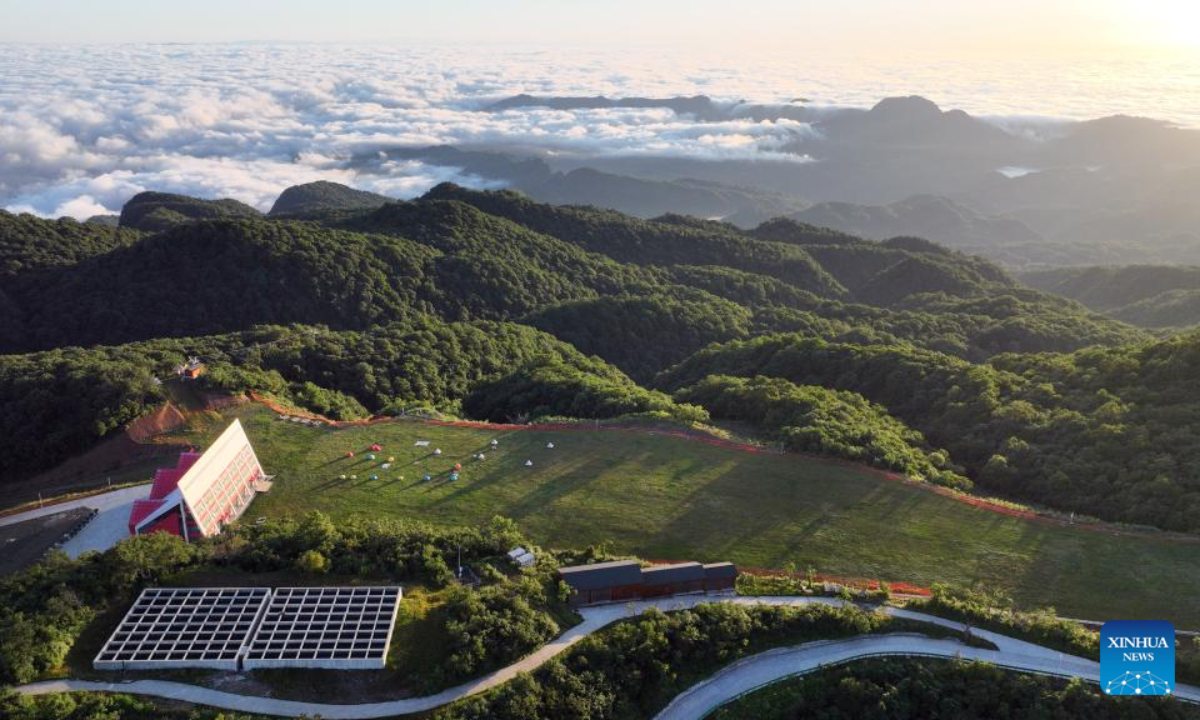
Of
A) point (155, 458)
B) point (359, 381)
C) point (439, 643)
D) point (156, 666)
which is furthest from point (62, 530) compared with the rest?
point (359, 381)

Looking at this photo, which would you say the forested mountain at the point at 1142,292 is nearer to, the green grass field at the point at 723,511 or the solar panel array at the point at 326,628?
the green grass field at the point at 723,511

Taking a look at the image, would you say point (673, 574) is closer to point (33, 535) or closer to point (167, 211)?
point (33, 535)

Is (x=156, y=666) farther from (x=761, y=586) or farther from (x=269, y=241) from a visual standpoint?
(x=269, y=241)

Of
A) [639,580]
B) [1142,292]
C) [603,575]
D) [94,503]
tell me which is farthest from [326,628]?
[1142,292]

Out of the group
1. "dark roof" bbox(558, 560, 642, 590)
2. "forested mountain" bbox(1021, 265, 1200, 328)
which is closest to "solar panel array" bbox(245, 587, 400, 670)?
"dark roof" bbox(558, 560, 642, 590)

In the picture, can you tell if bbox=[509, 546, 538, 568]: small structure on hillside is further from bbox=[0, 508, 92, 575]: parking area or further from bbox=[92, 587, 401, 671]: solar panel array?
bbox=[0, 508, 92, 575]: parking area
